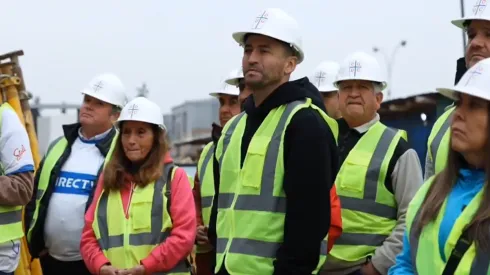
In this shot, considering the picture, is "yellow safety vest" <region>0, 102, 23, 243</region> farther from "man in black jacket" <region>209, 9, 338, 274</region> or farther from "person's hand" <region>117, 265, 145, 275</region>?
"man in black jacket" <region>209, 9, 338, 274</region>

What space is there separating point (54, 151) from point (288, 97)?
8.27ft

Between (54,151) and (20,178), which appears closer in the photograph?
(20,178)

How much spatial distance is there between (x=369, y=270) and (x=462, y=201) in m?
1.96

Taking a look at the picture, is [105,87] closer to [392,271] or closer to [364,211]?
[364,211]

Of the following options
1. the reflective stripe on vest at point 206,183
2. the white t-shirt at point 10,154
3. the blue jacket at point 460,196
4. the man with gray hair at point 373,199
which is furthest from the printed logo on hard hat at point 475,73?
the reflective stripe on vest at point 206,183

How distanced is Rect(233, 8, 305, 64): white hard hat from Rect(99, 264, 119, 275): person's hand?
183 centimetres

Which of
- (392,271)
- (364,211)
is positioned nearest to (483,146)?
(392,271)

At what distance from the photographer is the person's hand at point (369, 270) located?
5.34 meters

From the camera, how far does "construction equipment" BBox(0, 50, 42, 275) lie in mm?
6668

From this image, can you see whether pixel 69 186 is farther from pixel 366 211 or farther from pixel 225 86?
pixel 366 211

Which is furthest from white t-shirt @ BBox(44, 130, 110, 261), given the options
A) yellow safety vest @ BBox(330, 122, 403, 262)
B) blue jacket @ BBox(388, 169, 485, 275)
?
blue jacket @ BBox(388, 169, 485, 275)

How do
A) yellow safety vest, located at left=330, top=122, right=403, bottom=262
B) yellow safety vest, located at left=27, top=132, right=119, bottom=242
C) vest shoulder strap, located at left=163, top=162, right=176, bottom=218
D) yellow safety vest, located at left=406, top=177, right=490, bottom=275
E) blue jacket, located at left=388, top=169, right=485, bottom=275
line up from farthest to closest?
1. yellow safety vest, located at left=27, top=132, right=119, bottom=242
2. vest shoulder strap, located at left=163, top=162, right=176, bottom=218
3. yellow safety vest, located at left=330, top=122, right=403, bottom=262
4. blue jacket, located at left=388, top=169, right=485, bottom=275
5. yellow safety vest, located at left=406, top=177, right=490, bottom=275

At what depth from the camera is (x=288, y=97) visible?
448 cm

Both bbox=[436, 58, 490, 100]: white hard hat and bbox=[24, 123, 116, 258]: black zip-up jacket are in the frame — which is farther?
bbox=[24, 123, 116, 258]: black zip-up jacket
